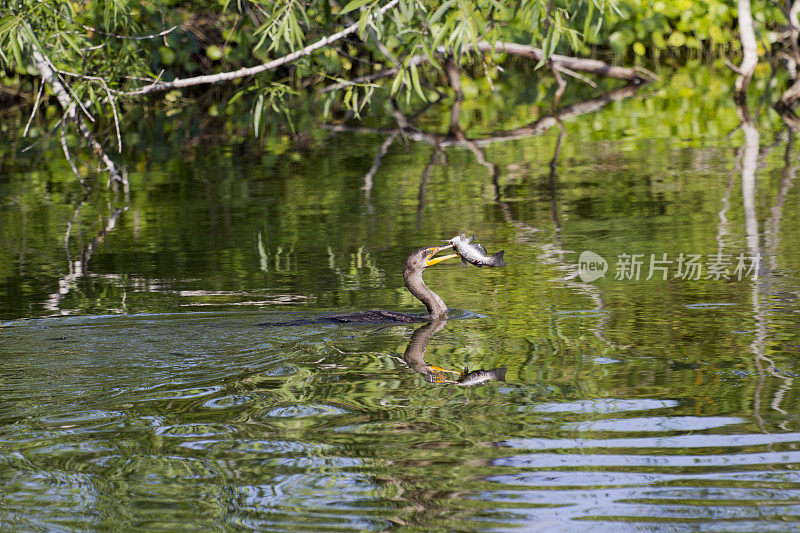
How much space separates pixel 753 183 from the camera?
1216 cm

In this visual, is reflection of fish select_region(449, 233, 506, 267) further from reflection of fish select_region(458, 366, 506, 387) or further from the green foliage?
the green foliage

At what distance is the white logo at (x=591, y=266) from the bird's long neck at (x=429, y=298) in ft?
4.38

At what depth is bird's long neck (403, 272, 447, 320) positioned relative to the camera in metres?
7.77

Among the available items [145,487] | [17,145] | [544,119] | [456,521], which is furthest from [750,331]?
[17,145]

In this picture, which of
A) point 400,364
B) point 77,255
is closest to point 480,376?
point 400,364

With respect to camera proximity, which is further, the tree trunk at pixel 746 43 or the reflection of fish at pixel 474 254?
the tree trunk at pixel 746 43

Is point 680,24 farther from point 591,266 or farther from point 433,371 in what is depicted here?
point 433,371

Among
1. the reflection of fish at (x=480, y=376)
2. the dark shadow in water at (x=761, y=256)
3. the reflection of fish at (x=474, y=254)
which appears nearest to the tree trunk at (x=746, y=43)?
the dark shadow in water at (x=761, y=256)

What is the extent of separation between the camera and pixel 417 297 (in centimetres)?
788

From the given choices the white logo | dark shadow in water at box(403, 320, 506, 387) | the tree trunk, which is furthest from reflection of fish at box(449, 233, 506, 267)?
the tree trunk

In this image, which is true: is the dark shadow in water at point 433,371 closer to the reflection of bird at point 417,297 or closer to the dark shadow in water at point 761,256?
the reflection of bird at point 417,297

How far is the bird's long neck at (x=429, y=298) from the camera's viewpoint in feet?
25.5

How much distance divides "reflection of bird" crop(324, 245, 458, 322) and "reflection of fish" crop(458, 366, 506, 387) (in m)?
1.27

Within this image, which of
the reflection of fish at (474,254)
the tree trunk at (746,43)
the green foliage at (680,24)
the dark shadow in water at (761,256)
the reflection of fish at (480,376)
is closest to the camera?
the dark shadow in water at (761,256)
